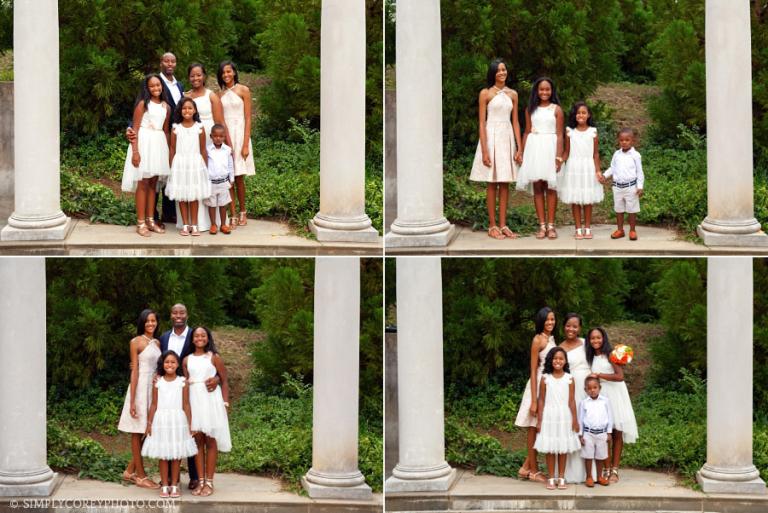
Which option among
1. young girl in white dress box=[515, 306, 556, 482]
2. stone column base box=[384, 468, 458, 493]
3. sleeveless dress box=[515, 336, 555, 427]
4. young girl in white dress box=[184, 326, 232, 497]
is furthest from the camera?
stone column base box=[384, 468, 458, 493]

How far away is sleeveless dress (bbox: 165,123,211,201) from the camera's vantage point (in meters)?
22.4

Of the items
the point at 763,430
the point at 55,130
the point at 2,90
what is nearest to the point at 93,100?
the point at 2,90

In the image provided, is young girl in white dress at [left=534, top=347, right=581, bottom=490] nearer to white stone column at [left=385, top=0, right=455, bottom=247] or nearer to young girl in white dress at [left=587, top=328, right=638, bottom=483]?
young girl in white dress at [left=587, top=328, right=638, bottom=483]

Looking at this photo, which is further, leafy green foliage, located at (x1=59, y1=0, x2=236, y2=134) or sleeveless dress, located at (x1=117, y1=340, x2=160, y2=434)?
leafy green foliage, located at (x1=59, y1=0, x2=236, y2=134)

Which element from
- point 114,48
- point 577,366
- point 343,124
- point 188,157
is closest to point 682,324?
point 577,366

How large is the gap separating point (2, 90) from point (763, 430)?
475 inches

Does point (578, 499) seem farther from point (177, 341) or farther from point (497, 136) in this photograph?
point (177, 341)

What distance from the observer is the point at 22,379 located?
22531 millimetres

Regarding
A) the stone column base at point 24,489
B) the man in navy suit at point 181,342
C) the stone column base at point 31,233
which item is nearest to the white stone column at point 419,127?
the man in navy suit at point 181,342

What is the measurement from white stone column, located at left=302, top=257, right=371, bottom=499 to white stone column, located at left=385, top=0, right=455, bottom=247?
0.95 metres

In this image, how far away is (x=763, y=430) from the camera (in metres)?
24.9

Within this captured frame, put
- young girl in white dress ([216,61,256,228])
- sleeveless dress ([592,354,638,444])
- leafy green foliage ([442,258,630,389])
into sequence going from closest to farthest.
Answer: sleeveless dress ([592,354,638,444])
young girl in white dress ([216,61,256,228])
leafy green foliage ([442,258,630,389])

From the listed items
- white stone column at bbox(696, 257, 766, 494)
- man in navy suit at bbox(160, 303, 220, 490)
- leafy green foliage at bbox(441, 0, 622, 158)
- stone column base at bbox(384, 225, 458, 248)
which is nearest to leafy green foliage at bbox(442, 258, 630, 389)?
leafy green foliage at bbox(441, 0, 622, 158)

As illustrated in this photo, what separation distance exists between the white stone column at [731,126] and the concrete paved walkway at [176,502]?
6.09 meters
